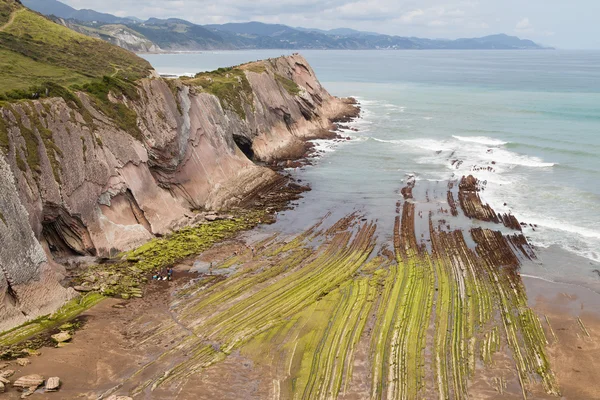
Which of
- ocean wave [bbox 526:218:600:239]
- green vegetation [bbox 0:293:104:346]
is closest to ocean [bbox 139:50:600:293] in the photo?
ocean wave [bbox 526:218:600:239]

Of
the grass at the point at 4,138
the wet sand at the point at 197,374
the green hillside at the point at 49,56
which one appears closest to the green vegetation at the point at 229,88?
the green hillside at the point at 49,56

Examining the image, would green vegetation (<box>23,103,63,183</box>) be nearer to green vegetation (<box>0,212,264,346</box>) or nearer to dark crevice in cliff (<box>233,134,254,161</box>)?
green vegetation (<box>0,212,264,346</box>)

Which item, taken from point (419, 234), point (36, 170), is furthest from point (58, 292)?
point (419, 234)

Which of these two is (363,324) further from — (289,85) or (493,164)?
(289,85)

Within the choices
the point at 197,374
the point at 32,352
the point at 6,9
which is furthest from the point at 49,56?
the point at 197,374

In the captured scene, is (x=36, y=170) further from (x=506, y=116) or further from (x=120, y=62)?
(x=506, y=116)

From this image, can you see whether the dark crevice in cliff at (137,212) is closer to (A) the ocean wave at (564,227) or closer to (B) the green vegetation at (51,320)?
(B) the green vegetation at (51,320)
